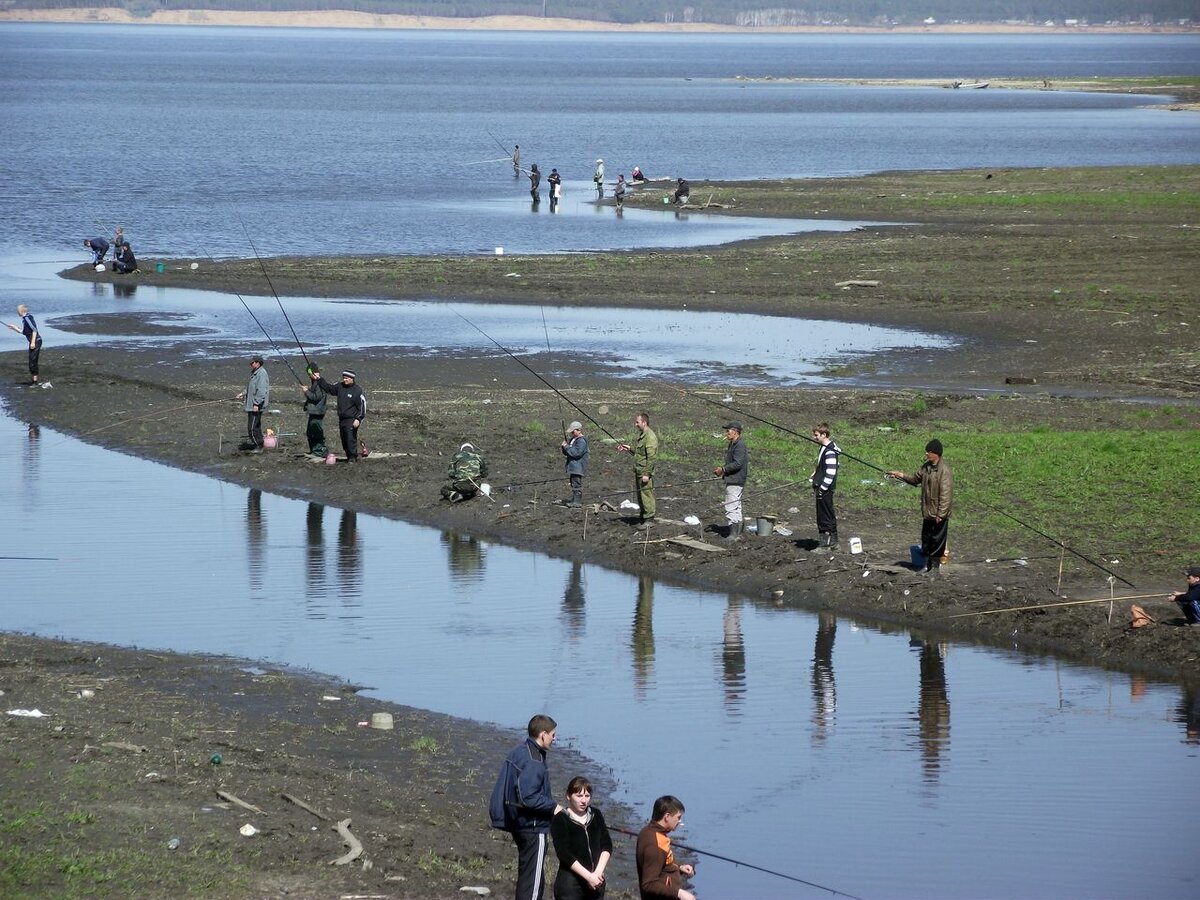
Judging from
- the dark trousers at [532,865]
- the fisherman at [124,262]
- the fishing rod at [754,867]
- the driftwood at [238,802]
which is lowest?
the fishing rod at [754,867]

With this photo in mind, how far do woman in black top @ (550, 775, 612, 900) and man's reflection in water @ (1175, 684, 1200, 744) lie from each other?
7355mm

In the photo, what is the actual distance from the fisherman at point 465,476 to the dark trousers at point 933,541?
23.3 ft

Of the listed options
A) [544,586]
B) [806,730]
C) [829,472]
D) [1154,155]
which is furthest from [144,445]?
[1154,155]

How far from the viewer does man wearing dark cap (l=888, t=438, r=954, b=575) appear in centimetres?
1827

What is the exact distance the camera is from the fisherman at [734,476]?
20.2 metres

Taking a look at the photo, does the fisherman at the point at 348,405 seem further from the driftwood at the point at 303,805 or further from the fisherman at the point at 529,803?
the fisherman at the point at 529,803

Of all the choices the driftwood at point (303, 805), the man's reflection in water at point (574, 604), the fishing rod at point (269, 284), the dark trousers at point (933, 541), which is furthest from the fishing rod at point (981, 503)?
the driftwood at point (303, 805)

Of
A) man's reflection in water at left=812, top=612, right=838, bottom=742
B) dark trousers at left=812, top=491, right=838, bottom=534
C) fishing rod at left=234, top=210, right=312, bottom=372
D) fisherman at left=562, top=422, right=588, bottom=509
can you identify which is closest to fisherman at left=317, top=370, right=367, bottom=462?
fisherman at left=562, top=422, right=588, bottom=509

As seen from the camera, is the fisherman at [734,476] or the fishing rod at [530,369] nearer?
the fisherman at [734,476]

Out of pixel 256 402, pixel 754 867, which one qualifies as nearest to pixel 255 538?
pixel 256 402

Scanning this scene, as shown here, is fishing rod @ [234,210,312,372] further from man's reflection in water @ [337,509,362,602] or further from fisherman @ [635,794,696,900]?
fisherman @ [635,794,696,900]

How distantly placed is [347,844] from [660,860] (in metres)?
3.10

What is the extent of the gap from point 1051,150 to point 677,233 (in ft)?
127

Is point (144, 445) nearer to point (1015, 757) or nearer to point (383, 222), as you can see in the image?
point (1015, 757)
